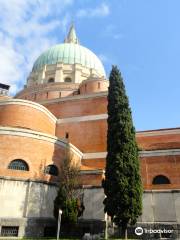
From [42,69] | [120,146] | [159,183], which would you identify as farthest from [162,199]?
[42,69]

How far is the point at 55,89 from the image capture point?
106 ft

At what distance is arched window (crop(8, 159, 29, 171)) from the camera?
1906cm

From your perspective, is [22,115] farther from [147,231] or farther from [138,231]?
[147,231]

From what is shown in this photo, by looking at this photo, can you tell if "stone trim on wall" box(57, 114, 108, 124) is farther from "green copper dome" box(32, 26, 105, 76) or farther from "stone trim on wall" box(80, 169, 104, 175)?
"green copper dome" box(32, 26, 105, 76)

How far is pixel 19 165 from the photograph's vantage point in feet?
63.2

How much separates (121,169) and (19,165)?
295 inches

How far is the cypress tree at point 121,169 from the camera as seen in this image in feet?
51.3

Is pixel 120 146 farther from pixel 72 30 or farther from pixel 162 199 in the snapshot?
pixel 72 30

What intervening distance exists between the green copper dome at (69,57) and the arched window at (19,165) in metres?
20.8

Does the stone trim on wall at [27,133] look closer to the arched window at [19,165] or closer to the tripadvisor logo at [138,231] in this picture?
the arched window at [19,165]

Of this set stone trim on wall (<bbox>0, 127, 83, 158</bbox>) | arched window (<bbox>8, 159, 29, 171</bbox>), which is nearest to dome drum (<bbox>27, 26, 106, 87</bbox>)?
stone trim on wall (<bbox>0, 127, 83, 158</bbox>)

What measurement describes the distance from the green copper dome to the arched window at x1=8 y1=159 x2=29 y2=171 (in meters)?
20.8

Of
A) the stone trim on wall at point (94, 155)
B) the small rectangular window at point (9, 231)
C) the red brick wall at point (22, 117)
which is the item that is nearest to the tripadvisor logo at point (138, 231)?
the small rectangular window at point (9, 231)

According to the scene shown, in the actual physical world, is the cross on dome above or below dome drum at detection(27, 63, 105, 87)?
above
